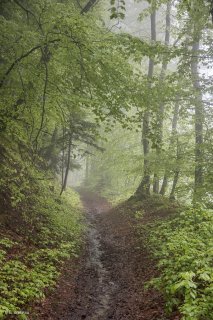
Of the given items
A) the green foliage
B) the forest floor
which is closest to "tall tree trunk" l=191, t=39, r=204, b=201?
the green foliage

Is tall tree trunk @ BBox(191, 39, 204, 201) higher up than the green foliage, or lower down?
higher up

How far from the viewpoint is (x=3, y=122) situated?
11.0m

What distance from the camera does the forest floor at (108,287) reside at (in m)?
7.18

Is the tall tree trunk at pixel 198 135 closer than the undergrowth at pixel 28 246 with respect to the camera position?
No

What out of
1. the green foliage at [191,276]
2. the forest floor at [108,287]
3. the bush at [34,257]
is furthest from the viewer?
the forest floor at [108,287]

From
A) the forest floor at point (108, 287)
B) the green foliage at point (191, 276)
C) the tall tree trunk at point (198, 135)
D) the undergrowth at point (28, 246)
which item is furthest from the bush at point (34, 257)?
the tall tree trunk at point (198, 135)

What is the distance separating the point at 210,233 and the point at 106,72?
5.54 meters

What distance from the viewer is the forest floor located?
7.18m

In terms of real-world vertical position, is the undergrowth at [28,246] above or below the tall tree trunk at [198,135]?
below

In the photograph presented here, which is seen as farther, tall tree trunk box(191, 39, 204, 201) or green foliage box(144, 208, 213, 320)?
tall tree trunk box(191, 39, 204, 201)

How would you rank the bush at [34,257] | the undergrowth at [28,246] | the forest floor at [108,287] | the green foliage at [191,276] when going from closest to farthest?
the green foliage at [191,276] → the bush at [34,257] → the undergrowth at [28,246] → the forest floor at [108,287]

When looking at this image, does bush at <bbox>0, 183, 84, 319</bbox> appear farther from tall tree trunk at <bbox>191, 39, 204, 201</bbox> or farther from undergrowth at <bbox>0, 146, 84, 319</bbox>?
tall tree trunk at <bbox>191, 39, 204, 201</bbox>

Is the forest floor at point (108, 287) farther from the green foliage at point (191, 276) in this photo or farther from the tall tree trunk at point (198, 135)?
the tall tree trunk at point (198, 135)

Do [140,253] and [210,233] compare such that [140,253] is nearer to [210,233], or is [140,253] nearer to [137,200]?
[210,233]
